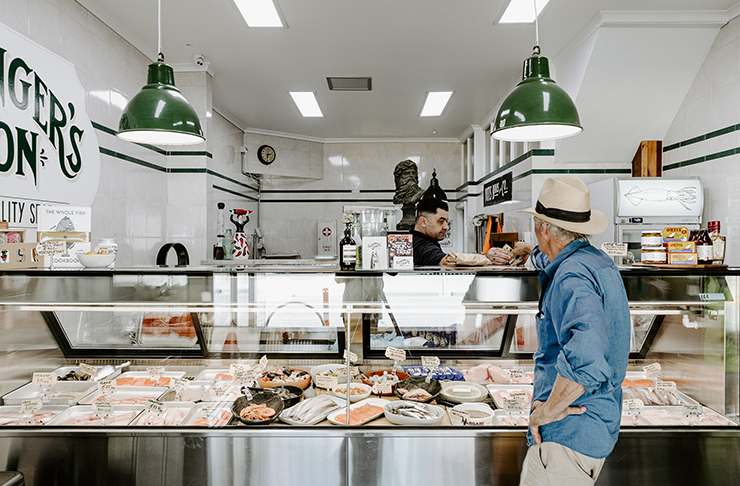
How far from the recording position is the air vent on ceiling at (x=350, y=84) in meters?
5.64

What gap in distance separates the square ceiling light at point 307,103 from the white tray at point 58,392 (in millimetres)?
4760

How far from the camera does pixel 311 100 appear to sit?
651 centimetres

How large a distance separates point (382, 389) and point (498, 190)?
15.8 feet

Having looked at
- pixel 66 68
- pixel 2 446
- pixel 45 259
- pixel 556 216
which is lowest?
pixel 2 446

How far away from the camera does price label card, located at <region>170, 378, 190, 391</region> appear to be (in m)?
Result: 2.27

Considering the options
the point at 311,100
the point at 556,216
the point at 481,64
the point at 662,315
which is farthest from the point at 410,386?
the point at 311,100

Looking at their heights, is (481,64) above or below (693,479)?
above

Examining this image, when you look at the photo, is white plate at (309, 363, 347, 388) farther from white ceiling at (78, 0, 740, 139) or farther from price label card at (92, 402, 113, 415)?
white ceiling at (78, 0, 740, 139)

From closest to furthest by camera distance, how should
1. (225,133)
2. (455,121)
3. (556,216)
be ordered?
(556,216)
(225,133)
(455,121)

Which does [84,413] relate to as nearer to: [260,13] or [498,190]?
[260,13]

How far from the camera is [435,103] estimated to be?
665cm

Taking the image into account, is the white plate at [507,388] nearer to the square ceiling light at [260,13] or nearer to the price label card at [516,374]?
the price label card at [516,374]

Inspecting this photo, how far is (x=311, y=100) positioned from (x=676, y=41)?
4531 mm

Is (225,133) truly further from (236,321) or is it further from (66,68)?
(236,321)
